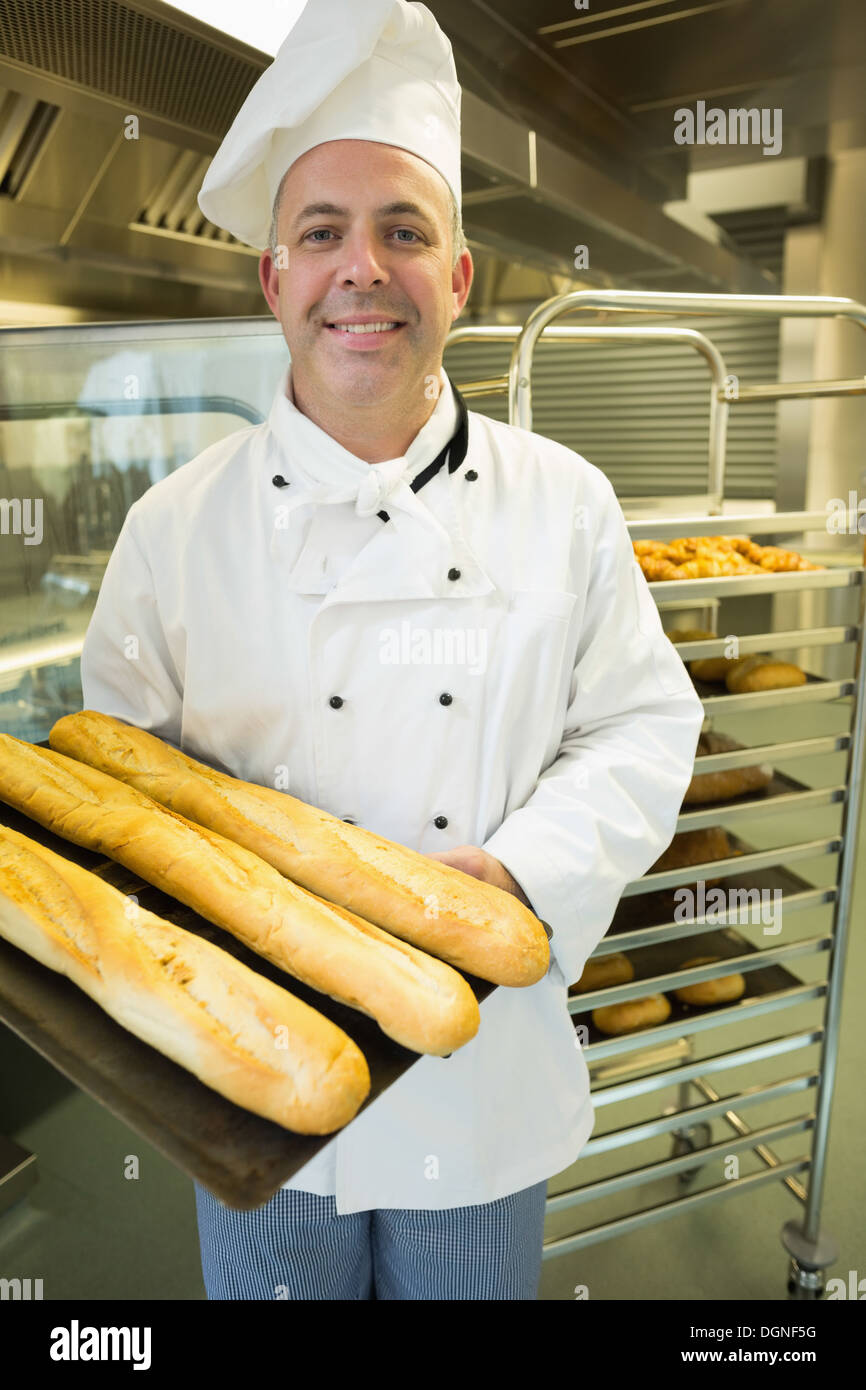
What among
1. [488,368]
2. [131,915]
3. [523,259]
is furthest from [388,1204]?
[488,368]

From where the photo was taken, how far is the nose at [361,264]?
1124 mm

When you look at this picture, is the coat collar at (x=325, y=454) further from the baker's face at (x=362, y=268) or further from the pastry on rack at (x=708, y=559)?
the pastry on rack at (x=708, y=559)

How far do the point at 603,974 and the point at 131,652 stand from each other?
1125 mm

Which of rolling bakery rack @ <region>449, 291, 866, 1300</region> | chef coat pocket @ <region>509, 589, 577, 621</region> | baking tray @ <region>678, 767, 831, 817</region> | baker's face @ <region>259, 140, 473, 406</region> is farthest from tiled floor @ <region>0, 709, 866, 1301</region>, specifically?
baker's face @ <region>259, 140, 473, 406</region>

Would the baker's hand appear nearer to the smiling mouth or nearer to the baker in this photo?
the baker

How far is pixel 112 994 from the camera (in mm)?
887

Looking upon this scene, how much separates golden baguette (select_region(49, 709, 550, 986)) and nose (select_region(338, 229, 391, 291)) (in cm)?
64

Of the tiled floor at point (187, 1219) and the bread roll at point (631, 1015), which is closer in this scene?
the bread roll at point (631, 1015)

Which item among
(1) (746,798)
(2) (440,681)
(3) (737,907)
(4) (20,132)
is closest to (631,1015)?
(3) (737,907)

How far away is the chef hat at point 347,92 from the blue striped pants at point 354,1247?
1.38 meters

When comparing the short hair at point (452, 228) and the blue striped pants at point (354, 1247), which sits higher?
the short hair at point (452, 228)

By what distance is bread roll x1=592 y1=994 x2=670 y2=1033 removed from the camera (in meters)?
1.90

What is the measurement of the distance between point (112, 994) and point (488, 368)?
8.15m

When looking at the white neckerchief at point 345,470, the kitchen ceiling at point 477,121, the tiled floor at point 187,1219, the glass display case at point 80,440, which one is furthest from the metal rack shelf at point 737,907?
the kitchen ceiling at point 477,121
